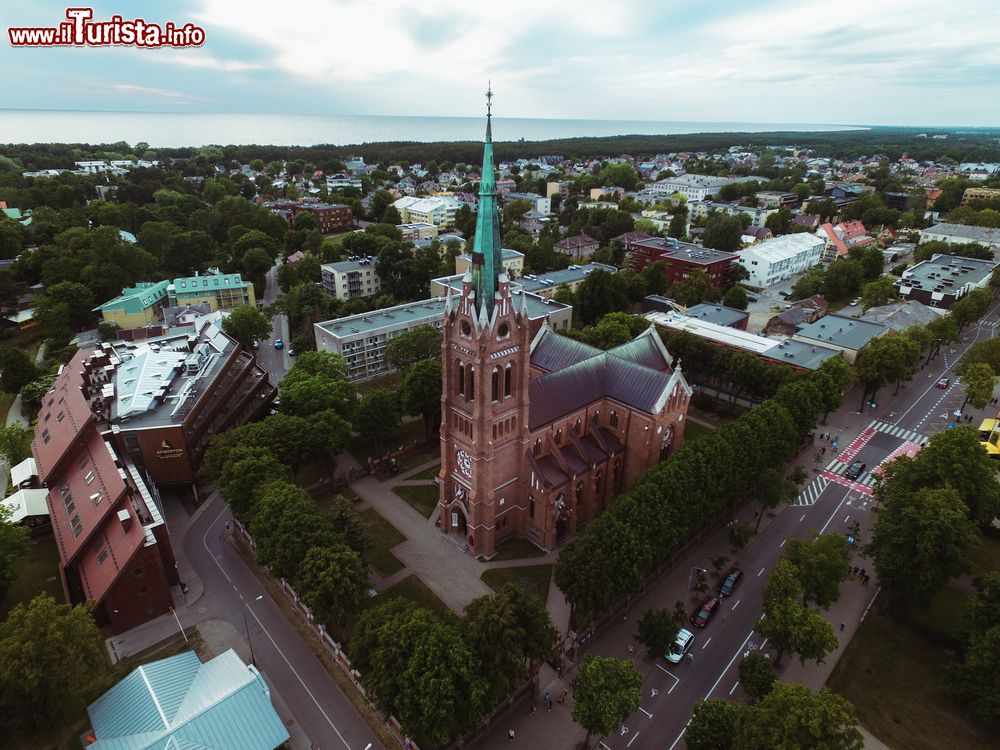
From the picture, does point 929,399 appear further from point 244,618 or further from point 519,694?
point 244,618

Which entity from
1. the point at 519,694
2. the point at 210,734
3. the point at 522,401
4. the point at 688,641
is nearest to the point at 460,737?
the point at 519,694

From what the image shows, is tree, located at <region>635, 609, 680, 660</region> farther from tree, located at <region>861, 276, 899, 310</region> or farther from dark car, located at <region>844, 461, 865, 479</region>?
tree, located at <region>861, 276, 899, 310</region>

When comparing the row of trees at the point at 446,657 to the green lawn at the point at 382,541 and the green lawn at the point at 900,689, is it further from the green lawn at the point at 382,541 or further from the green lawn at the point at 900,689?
the green lawn at the point at 900,689

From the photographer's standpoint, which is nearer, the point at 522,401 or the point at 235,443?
the point at 522,401

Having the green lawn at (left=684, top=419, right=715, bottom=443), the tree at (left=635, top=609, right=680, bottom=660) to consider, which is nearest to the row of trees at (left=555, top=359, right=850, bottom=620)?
the tree at (left=635, top=609, right=680, bottom=660)

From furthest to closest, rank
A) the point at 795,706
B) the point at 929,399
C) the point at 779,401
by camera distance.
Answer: the point at 929,399
the point at 779,401
the point at 795,706

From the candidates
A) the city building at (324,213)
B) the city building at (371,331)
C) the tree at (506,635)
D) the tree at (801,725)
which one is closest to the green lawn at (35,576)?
the tree at (506,635)

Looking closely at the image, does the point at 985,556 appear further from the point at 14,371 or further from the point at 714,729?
the point at 14,371
